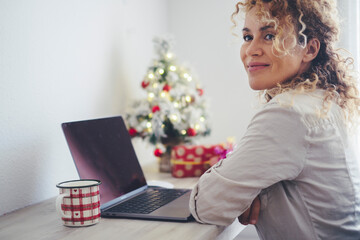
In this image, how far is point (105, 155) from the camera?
1.32 metres

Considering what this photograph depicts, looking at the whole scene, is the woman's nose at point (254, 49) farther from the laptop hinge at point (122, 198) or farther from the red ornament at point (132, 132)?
the red ornament at point (132, 132)

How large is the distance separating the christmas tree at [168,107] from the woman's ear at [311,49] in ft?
2.36

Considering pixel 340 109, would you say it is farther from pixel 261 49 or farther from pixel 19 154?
pixel 19 154

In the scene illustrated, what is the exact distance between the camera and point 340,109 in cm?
109

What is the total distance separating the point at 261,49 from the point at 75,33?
2.38 ft

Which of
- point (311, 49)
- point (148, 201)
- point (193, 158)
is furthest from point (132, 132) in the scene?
point (311, 49)

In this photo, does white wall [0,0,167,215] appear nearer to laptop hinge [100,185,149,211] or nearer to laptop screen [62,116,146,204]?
laptop screen [62,116,146,204]

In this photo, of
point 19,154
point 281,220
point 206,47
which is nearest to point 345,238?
point 281,220

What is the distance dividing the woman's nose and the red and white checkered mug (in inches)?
21.8

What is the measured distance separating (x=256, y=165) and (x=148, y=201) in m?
0.43

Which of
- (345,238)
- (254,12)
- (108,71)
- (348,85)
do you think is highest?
(254,12)

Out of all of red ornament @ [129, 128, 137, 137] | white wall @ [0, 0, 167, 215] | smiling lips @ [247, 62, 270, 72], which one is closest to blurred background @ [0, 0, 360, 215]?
white wall @ [0, 0, 167, 215]

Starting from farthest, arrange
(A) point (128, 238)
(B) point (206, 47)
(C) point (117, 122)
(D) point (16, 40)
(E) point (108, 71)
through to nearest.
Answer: (B) point (206, 47)
(E) point (108, 71)
(C) point (117, 122)
(D) point (16, 40)
(A) point (128, 238)

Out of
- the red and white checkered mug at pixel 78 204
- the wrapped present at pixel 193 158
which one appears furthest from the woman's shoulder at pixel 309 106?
the wrapped present at pixel 193 158
